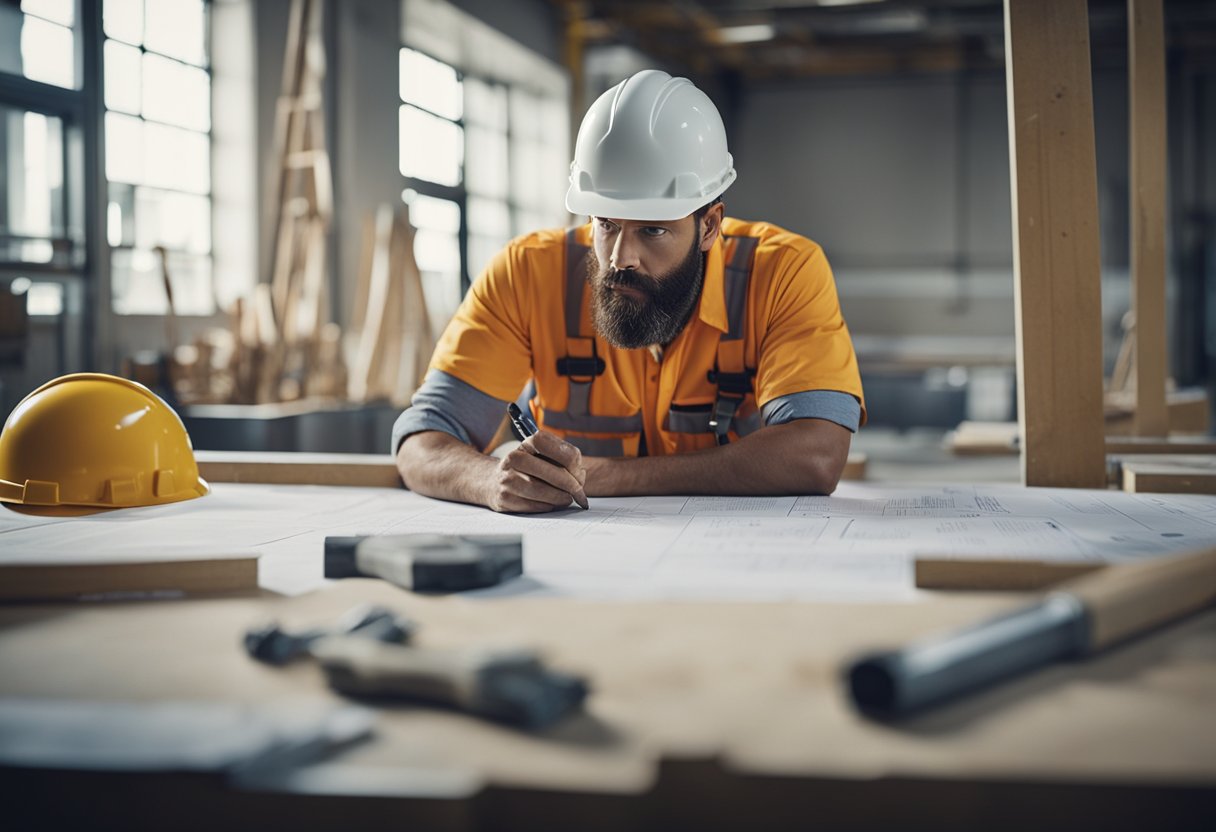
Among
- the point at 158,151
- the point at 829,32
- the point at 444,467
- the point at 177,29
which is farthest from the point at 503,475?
the point at 829,32

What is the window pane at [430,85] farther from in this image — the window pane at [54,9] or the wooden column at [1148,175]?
the wooden column at [1148,175]

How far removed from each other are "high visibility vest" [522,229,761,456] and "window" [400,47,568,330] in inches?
292

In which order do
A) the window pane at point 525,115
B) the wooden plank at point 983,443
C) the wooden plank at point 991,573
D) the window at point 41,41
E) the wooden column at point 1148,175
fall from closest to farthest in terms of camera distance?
the wooden plank at point 991,573 → the wooden column at point 1148,175 → the wooden plank at point 983,443 → the window at point 41,41 → the window pane at point 525,115

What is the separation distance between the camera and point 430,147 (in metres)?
11.1

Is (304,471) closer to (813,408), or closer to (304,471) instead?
(304,471)

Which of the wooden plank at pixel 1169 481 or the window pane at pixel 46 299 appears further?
the window pane at pixel 46 299

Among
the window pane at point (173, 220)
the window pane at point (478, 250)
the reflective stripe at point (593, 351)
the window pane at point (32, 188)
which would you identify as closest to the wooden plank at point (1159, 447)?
the reflective stripe at point (593, 351)

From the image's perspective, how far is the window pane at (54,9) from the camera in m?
6.52

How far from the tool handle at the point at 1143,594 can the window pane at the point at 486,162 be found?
10980 millimetres

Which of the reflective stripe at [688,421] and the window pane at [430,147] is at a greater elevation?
the window pane at [430,147]

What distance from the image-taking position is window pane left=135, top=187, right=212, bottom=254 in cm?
816

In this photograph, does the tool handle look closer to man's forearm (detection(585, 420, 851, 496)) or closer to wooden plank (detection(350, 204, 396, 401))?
man's forearm (detection(585, 420, 851, 496))

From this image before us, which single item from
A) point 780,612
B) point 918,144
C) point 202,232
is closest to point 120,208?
point 202,232

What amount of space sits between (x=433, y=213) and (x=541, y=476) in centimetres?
958
